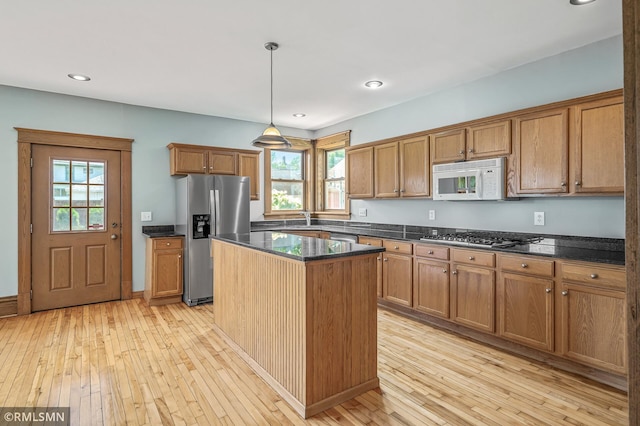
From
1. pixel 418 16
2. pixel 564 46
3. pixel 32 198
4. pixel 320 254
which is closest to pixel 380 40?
pixel 418 16

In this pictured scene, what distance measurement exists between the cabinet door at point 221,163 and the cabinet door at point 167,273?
48.8 inches

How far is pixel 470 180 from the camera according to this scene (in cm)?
365

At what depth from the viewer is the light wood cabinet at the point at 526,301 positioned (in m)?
2.81

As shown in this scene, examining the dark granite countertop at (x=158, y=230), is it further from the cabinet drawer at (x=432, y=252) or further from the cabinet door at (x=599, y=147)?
the cabinet door at (x=599, y=147)

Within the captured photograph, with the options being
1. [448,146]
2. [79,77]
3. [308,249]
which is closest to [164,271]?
[79,77]

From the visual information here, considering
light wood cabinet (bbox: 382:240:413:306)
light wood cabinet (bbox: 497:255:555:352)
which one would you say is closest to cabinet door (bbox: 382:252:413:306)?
light wood cabinet (bbox: 382:240:413:306)

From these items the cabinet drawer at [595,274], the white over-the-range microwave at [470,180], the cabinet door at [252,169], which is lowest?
the cabinet drawer at [595,274]

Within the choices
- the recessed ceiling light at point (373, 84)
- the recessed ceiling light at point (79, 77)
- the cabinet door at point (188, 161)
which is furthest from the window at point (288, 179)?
the recessed ceiling light at point (79, 77)

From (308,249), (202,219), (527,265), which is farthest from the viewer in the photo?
(202,219)

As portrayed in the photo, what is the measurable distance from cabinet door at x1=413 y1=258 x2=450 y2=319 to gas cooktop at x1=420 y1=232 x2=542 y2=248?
10.7 inches

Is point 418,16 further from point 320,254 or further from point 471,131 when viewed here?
point 320,254

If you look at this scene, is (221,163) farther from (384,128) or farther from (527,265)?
(527,265)

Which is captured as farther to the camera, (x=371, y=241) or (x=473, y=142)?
(x=371, y=241)

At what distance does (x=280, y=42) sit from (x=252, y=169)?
2.69m
